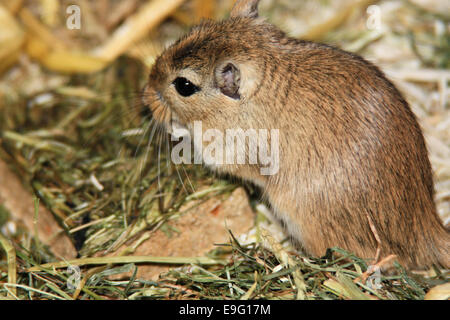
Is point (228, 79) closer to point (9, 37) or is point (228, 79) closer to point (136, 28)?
point (136, 28)

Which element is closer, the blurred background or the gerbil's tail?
the gerbil's tail

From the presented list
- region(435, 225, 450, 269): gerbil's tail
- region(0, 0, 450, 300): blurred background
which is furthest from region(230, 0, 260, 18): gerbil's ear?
region(435, 225, 450, 269): gerbil's tail

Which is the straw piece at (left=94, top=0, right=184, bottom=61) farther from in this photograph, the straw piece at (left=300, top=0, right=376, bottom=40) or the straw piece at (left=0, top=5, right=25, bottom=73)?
the straw piece at (left=300, top=0, right=376, bottom=40)

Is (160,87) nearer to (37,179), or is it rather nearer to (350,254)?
(37,179)

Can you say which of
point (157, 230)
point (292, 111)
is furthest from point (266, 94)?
point (157, 230)

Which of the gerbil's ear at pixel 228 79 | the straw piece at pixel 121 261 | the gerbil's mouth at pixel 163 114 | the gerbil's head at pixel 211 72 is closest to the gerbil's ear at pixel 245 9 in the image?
the gerbil's head at pixel 211 72
